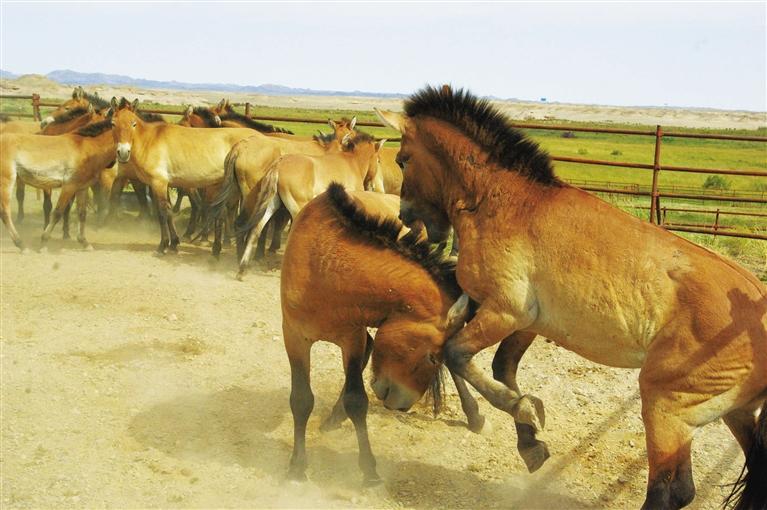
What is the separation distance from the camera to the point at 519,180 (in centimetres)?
463

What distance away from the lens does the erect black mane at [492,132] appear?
4668 millimetres

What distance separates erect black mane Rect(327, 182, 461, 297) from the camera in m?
Answer: 4.51

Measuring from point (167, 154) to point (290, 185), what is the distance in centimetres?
267

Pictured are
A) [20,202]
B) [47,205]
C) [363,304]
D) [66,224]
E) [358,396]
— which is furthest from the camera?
[20,202]

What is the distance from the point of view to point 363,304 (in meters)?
4.64

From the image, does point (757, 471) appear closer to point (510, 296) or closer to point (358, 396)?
point (510, 296)

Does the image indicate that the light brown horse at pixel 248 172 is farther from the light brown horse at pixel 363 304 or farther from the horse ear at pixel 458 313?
the horse ear at pixel 458 313

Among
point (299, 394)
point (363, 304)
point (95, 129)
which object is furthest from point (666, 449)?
point (95, 129)

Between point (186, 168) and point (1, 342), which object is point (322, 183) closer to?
point (186, 168)

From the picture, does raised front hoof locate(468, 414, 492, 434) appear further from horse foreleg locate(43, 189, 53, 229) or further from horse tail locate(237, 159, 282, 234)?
horse foreleg locate(43, 189, 53, 229)

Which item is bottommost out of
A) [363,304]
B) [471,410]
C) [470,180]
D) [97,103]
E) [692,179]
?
[471,410]

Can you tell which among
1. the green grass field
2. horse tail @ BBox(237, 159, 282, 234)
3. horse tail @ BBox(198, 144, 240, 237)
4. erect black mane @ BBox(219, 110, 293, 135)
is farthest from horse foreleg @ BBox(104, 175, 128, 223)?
the green grass field

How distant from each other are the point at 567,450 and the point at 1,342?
17.4 feet

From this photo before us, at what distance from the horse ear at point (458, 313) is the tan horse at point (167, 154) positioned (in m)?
8.41
